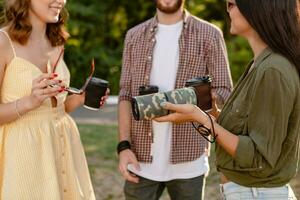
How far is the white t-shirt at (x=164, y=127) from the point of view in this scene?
4.03 metres

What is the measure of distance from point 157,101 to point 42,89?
0.76 m

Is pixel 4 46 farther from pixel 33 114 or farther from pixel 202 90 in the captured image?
pixel 202 90

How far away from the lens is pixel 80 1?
545 inches

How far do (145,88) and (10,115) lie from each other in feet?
2.58

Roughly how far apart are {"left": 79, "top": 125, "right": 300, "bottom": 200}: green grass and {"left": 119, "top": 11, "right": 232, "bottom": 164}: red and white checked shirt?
256cm

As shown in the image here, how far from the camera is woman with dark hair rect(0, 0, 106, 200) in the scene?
3.47 m

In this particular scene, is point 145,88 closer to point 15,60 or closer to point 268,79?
point 15,60

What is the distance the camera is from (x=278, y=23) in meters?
2.73

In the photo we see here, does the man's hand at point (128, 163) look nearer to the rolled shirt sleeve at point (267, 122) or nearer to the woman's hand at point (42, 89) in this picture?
the woman's hand at point (42, 89)

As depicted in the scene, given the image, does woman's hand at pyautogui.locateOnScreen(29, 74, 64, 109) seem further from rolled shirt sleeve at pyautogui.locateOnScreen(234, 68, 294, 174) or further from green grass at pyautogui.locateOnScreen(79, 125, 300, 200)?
green grass at pyautogui.locateOnScreen(79, 125, 300, 200)

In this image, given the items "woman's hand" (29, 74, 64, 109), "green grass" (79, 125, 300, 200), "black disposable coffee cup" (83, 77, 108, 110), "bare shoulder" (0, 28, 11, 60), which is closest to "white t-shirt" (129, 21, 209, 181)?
"black disposable coffee cup" (83, 77, 108, 110)

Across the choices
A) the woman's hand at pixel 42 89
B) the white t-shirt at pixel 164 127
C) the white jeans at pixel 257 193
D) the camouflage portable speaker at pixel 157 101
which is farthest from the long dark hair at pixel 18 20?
the white jeans at pixel 257 193

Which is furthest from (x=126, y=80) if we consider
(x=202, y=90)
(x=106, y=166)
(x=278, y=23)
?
(x=106, y=166)

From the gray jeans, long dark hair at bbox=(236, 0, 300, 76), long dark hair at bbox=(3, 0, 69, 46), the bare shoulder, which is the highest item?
long dark hair at bbox=(236, 0, 300, 76)
